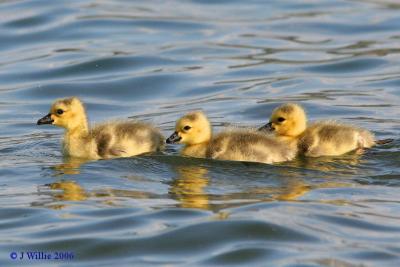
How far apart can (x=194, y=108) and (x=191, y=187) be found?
11.3ft

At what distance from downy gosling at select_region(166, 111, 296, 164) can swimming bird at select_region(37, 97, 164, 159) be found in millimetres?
398

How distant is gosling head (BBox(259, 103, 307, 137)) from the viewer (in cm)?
980

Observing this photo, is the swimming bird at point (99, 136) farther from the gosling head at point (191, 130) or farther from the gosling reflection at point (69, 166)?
the gosling head at point (191, 130)

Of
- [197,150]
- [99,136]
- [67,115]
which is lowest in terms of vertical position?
[197,150]

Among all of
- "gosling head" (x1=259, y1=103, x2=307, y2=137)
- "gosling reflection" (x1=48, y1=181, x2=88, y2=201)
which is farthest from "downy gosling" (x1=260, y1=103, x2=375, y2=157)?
"gosling reflection" (x1=48, y1=181, x2=88, y2=201)

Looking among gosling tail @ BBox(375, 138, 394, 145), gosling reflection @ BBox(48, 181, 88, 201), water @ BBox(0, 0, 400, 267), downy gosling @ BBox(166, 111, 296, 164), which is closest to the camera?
water @ BBox(0, 0, 400, 267)

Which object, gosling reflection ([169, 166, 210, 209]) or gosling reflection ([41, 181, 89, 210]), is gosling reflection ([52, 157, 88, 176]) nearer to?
gosling reflection ([41, 181, 89, 210])

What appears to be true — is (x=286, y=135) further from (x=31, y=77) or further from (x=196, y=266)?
(x=31, y=77)

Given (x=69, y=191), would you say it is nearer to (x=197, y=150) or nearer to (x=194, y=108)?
(x=197, y=150)

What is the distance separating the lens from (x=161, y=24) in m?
16.3

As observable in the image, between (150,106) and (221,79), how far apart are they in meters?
1.29

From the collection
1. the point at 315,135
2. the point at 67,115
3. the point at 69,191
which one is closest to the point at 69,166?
the point at 67,115

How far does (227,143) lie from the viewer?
9.52 m

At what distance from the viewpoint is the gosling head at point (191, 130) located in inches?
377
